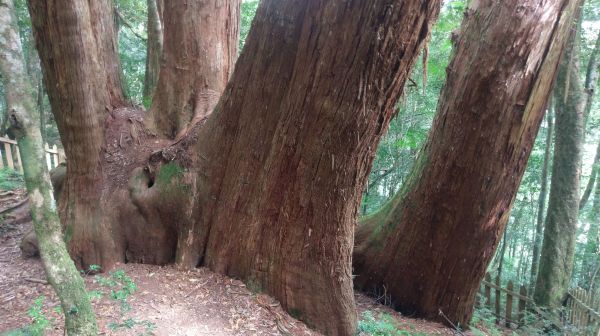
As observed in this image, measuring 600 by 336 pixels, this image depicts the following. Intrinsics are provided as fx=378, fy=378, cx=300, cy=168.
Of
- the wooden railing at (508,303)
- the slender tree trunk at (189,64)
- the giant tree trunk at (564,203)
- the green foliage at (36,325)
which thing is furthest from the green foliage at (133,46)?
the giant tree trunk at (564,203)

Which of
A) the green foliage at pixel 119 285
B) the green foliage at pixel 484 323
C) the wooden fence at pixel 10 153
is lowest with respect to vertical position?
the green foliage at pixel 484 323

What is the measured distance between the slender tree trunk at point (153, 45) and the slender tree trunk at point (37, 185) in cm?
438

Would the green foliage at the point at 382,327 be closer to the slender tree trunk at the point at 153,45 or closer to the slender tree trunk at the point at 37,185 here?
the slender tree trunk at the point at 37,185

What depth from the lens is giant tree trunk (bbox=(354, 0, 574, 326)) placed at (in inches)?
157

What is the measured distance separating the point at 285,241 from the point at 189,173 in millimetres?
1383

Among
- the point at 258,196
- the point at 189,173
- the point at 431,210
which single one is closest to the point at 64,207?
the point at 189,173

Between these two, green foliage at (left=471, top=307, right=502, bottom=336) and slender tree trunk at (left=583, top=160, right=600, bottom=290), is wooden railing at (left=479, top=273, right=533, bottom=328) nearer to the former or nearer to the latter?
green foliage at (left=471, top=307, right=502, bottom=336)

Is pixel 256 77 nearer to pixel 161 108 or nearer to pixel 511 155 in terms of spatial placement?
pixel 161 108

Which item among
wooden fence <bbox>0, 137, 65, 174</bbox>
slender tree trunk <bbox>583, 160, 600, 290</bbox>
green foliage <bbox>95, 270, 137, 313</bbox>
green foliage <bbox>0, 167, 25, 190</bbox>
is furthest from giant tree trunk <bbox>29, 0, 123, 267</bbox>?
slender tree trunk <bbox>583, 160, 600, 290</bbox>

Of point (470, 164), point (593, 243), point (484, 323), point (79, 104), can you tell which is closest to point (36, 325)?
point (79, 104)

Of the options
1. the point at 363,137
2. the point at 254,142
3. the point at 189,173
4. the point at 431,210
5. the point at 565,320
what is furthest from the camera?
the point at 565,320

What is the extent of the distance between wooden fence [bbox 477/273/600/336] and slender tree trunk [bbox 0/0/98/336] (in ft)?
23.0

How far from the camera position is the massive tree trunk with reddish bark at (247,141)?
110 inches

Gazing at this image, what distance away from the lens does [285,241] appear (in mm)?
3688
